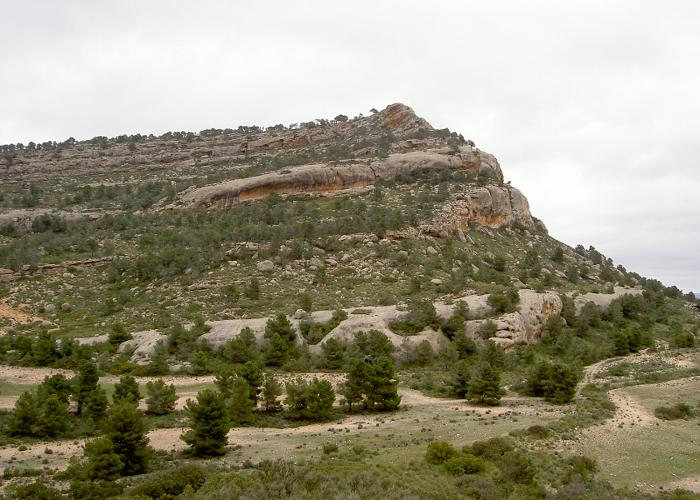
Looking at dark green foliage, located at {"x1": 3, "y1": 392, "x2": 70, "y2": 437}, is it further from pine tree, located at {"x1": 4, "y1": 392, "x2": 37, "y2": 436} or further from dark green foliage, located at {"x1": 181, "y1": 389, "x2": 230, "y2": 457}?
dark green foliage, located at {"x1": 181, "y1": 389, "x2": 230, "y2": 457}

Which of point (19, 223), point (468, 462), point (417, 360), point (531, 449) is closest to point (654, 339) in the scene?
point (417, 360)

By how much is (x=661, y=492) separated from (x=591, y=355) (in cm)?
2630

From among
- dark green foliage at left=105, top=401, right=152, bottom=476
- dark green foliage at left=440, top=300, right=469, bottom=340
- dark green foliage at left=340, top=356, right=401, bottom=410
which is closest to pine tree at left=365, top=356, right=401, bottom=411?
dark green foliage at left=340, top=356, right=401, bottom=410

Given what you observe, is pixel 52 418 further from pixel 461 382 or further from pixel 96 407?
pixel 461 382

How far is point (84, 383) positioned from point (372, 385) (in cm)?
1625

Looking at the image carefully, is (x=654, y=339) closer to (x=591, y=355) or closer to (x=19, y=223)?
(x=591, y=355)

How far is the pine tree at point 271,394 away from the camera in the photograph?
93.5 ft

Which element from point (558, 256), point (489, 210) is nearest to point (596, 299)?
point (558, 256)

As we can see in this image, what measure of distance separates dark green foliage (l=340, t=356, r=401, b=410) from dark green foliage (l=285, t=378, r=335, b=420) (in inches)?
75.2

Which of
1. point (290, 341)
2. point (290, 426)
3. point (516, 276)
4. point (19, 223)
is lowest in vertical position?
point (290, 426)

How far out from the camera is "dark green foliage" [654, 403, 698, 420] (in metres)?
25.6

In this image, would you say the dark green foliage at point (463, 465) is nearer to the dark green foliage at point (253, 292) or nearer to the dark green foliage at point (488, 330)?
the dark green foliage at point (488, 330)

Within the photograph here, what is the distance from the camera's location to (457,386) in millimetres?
32781

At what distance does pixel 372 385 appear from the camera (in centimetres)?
2928
